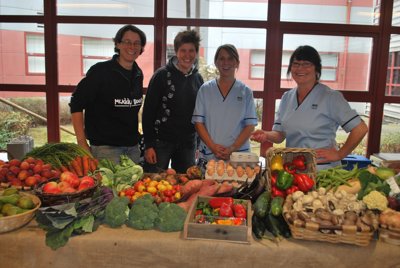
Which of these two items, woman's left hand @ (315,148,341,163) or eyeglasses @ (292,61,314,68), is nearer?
woman's left hand @ (315,148,341,163)

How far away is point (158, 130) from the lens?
3076 mm

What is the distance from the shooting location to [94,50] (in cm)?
420

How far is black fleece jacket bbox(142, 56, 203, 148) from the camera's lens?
9.90 ft

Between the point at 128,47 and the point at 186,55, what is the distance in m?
0.48

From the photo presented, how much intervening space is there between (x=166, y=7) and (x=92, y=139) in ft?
6.32

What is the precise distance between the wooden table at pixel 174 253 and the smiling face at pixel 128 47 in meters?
1.57

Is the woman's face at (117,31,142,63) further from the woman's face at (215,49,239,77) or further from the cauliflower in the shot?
the cauliflower

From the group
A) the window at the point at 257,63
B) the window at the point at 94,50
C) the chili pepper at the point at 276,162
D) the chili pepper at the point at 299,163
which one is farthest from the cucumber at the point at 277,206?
the window at the point at 94,50

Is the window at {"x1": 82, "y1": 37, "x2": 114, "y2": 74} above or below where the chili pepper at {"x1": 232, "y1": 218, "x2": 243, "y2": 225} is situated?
above

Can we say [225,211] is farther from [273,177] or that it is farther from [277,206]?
[273,177]

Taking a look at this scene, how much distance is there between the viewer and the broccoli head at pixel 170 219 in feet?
5.58

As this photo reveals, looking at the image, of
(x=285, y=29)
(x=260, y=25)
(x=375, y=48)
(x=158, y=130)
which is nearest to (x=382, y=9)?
(x=375, y=48)

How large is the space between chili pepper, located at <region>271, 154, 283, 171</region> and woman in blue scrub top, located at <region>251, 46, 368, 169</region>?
0.53 m

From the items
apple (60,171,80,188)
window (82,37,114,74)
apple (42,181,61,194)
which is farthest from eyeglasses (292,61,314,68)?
window (82,37,114,74)
